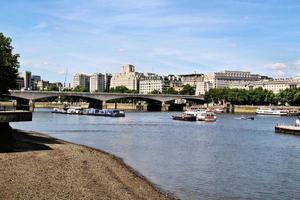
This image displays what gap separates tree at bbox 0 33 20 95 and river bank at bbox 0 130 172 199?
1212cm

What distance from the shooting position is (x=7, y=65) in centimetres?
4469

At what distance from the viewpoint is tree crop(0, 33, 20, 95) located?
44.1m

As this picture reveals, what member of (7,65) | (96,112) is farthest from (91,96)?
(7,65)

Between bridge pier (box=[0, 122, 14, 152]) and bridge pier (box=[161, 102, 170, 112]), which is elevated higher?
bridge pier (box=[161, 102, 170, 112])

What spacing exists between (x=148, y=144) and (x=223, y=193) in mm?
25374

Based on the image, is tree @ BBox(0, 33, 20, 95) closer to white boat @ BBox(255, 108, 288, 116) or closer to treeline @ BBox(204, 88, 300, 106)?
white boat @ BBox(255, 108, 288, 116)

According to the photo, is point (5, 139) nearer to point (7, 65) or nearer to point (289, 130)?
point (7, 65)

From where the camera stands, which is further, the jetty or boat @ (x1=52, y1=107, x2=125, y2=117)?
boat @ (x1=52, y1=107, x2=125, y2=117)

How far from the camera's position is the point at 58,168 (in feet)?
89.1

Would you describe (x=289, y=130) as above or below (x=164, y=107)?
below

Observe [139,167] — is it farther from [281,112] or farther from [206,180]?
[281,112]

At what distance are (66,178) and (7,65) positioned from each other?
75.9 ft

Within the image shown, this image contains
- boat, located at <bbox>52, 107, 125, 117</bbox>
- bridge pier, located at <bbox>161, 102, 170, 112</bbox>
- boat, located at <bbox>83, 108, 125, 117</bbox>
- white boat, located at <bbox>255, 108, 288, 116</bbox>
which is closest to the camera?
boat, located at <bbox>83, 108, 125, 117</bbox>

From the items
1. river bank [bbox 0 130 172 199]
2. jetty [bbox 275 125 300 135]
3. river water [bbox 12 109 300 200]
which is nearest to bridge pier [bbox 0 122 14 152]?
river bank [bbox 0 130 172 199]
